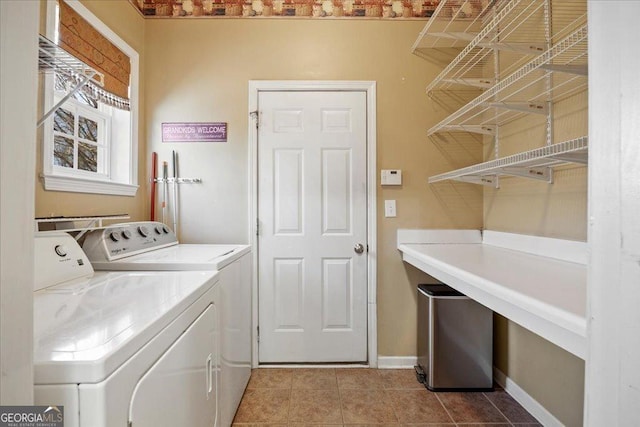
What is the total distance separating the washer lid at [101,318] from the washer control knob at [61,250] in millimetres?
142

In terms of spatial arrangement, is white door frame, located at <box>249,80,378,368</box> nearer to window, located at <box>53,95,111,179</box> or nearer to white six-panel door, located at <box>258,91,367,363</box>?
white six-panel door, located at <box>258,91,367,363</box>

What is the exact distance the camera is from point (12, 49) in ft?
1.51

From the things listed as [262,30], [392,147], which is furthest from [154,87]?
[392,147]

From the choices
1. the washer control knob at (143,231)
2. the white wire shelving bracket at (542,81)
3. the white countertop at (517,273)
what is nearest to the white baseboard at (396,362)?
the white countertop at (517,273)

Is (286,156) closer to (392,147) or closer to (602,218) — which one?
(392,147)

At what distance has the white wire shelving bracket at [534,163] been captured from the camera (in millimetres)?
951

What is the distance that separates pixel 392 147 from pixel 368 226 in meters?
0.65

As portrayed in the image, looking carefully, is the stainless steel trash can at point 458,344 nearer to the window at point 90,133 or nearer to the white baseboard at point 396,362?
the white baseboard at point 396,362

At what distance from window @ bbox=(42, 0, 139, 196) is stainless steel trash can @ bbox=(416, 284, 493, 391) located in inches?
85.9

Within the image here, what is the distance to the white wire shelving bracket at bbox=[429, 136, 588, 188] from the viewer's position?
951 millimetres

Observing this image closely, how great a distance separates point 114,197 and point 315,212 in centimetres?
138

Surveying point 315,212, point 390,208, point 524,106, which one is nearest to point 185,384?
point 315,212

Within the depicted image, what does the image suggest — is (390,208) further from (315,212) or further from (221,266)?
(221,266)

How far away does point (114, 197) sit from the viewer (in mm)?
1930
